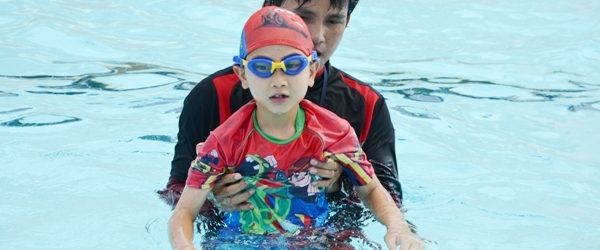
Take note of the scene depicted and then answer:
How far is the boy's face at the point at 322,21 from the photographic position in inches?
159

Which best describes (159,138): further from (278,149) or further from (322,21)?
(278,149)

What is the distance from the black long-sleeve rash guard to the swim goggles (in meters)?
0.80

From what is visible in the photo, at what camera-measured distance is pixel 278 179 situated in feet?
12.1

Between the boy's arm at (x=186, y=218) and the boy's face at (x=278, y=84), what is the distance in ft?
1.42

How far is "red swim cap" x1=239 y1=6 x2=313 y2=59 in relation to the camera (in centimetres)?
348

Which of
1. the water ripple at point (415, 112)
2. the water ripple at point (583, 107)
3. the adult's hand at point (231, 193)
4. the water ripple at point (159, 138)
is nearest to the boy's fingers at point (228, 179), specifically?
the adult's hand at point (231, 193)

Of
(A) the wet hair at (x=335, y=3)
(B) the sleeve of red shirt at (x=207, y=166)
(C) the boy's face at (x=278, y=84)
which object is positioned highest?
(A) the wet hair at (x=335, y=3)

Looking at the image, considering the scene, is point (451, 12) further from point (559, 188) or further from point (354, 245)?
point (354, 245)

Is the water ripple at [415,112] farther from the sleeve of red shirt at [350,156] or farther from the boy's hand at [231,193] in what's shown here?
the boy's hand at [231,193]

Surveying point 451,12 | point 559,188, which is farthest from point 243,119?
point 451,12

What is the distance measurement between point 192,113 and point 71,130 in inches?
105

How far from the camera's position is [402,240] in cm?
352

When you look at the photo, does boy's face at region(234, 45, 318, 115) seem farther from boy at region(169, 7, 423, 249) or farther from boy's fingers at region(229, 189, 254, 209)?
boy's fingers at region(229, 189, 254, 209)

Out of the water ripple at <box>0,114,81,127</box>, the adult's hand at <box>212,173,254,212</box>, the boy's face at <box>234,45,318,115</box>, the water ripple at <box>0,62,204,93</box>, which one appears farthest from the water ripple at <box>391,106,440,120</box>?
the boy's face at <box>234,45,318,115</box>
